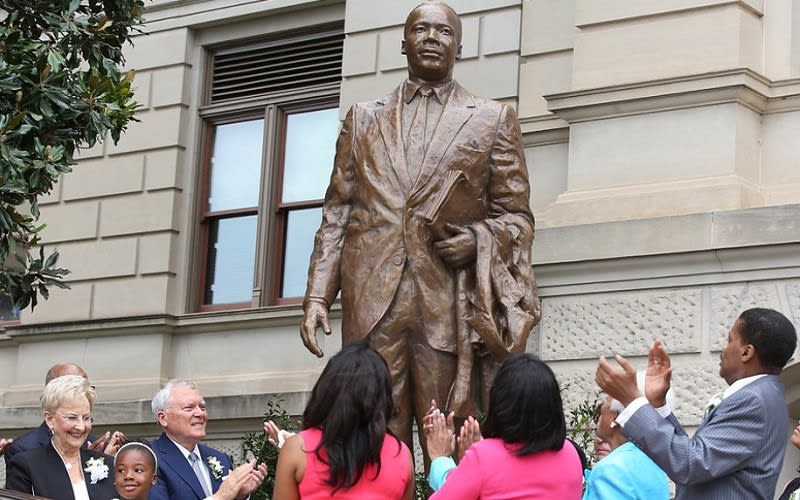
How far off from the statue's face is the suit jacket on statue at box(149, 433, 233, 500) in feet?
7.79

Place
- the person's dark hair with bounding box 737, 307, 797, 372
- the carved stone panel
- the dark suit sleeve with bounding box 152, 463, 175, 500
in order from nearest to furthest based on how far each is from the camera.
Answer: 1. the person's dark hair with bounding box 737, 307, 797, 372
2. the dark suit sleeve with bounding box 152, 463, 175, 500
3. the carved stone panel

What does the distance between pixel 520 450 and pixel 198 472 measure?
3050 mm

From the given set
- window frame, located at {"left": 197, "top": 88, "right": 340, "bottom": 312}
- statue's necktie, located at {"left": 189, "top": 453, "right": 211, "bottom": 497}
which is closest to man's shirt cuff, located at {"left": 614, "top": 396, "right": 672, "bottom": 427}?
statue's necktie, located at {"left": 189, "top": 453, "right": 211, "bottom": 497}

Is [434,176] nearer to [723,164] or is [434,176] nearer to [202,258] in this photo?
[723,164]

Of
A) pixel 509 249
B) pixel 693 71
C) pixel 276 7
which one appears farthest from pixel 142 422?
pixel 509 249

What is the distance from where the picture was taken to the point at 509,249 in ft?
32.3

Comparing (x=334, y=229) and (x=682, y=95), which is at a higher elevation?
(x=682, y=95)

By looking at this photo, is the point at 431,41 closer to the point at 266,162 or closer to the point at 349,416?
the point at 349,416

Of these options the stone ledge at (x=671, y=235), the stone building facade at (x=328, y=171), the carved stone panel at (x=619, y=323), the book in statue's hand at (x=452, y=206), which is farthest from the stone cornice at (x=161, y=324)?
the book in statue's hand at (x=452, y=206)

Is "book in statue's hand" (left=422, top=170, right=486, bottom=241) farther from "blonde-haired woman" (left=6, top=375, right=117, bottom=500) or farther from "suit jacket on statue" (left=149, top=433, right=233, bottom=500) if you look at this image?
"blonde-haired woman" (left=6, top=375, right=117, bottom=500)

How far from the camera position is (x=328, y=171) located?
57.1ft

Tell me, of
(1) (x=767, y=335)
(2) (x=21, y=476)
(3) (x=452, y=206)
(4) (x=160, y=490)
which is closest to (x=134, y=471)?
(4) (x=160, y=490)

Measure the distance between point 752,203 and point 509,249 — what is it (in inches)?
131

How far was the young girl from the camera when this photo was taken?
8383mm
